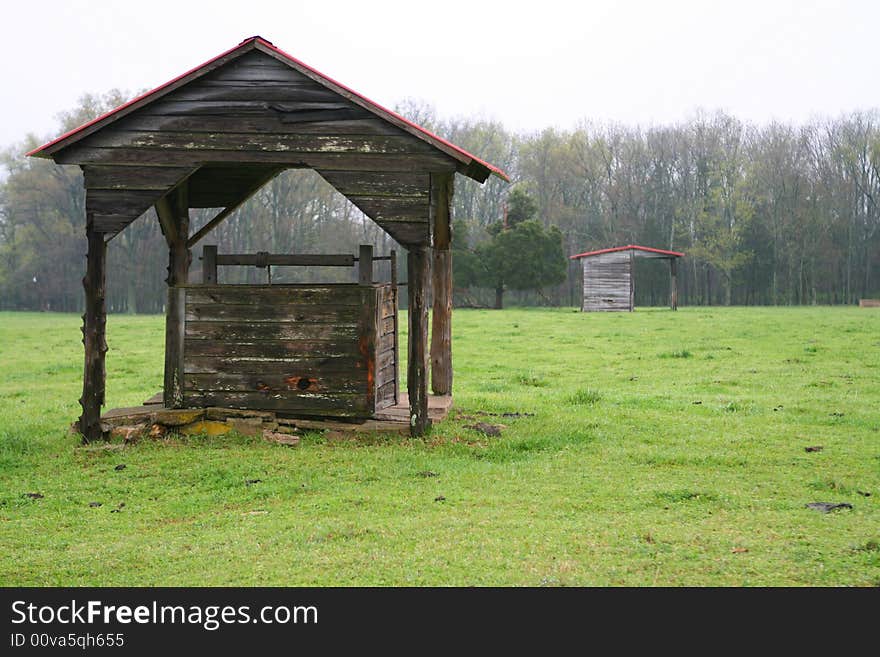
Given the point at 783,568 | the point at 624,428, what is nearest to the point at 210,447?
Answer: the point at 624,428

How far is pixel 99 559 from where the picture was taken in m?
7.31

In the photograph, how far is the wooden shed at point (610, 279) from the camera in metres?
54.9

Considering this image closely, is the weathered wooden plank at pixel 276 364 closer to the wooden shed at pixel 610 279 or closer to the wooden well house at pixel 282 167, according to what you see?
the wooden well house at pixel 282 167

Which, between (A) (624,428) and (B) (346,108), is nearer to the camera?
(B) (346,108)

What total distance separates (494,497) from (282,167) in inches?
226

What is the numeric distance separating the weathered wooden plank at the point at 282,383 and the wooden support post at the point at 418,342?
25.7 inches

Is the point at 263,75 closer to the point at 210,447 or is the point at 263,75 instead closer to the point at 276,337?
the point at 276,337

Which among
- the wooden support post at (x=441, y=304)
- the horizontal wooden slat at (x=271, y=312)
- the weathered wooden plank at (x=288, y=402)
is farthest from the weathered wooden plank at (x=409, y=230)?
the wooden support post at (x=441, y=304)

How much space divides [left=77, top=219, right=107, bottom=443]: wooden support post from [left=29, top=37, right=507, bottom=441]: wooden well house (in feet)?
0.06

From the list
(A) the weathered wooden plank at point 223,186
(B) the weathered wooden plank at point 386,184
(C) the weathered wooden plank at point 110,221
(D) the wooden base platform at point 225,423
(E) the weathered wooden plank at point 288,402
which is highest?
(A) the weathered wooden plank at point 223,186

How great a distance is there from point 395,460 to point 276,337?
2545 millimetres

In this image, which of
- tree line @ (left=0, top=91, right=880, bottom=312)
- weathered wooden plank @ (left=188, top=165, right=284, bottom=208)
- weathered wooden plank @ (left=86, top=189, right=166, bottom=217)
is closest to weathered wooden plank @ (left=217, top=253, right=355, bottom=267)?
weathered wooden plank @ (left=86, top=189, right=166, bottom=217)

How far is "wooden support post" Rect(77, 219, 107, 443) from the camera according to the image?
12016mm

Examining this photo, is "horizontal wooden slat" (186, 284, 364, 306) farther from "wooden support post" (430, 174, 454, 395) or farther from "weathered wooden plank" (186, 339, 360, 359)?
"wooden support post" (430, 174, 454, 395)
